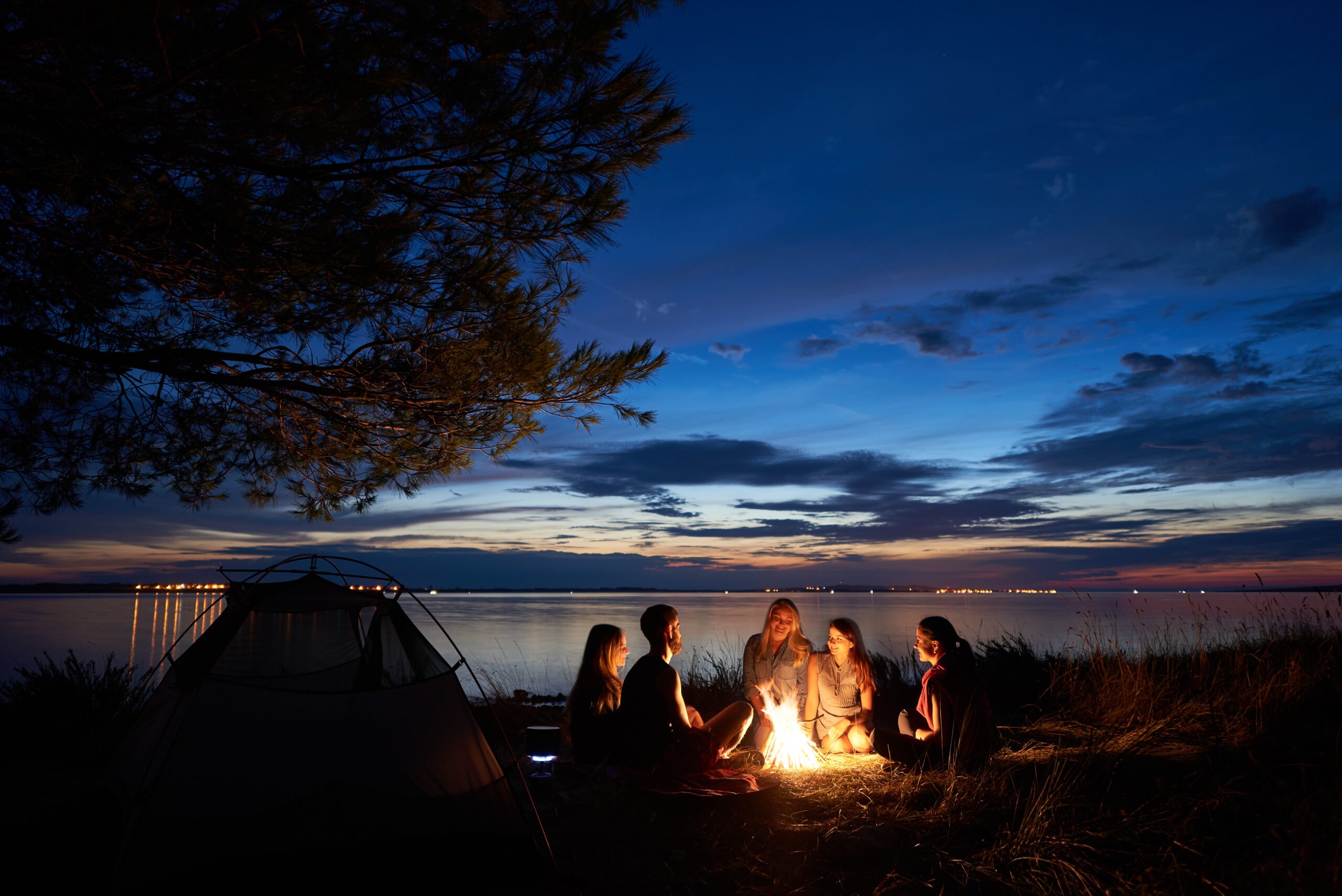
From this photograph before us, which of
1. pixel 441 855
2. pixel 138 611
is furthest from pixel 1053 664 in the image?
pixel 138 611

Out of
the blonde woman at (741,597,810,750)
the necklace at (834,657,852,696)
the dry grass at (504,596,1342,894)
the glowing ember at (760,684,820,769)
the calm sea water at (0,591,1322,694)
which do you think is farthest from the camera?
the calm sea water at (0,591,1322,694)

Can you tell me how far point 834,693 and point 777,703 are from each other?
1.64ft

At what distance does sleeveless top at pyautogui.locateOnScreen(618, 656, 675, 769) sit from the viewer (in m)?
5.42

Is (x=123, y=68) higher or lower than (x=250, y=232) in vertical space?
higher

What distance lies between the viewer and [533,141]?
491 centimetres

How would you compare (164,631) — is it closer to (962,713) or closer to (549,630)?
(549,630)

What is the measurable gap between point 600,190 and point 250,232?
2.34 m

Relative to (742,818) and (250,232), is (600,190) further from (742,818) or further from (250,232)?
A: (742,818)

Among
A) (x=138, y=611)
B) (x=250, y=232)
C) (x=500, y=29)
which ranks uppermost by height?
(x=500, y=29)

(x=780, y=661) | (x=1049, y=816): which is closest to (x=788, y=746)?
(x=780, y=661)

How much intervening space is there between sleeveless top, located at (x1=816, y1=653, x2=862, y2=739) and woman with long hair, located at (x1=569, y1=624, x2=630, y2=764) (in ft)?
6.02

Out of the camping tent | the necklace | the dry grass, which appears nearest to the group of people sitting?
the necklace

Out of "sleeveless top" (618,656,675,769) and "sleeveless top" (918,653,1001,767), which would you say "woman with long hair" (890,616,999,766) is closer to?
"sleeveless top" (918,653,1001,767)

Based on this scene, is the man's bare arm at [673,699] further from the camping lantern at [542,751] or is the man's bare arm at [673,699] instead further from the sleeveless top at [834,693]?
the sleeveless top at [834,693]
